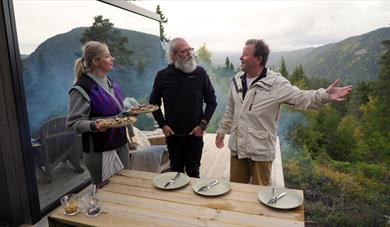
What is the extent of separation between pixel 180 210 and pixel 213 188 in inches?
9.6

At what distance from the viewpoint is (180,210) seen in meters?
1.17

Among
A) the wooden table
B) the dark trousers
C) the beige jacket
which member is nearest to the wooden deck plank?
the wooden table

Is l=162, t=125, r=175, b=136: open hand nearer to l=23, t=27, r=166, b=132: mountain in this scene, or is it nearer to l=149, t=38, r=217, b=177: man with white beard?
l=149, t=38, r=217, b=177: man with white beard

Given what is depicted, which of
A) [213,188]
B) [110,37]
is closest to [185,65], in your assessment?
[213,188]

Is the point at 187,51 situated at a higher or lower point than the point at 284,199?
higher

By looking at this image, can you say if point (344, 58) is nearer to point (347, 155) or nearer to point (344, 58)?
point (344, 58)

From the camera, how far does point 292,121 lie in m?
5.38

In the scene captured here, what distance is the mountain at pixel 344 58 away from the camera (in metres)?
4.37

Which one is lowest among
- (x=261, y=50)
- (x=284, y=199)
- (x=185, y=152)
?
(x=185, y=152)

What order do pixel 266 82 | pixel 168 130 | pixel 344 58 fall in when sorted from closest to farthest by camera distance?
1. pixel 266 82
2. pixel 168 130
3. pixel 344 58

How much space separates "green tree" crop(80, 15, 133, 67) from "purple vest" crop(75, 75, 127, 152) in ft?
4.97

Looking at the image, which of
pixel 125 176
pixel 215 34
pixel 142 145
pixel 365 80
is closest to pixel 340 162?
pixel 365 80

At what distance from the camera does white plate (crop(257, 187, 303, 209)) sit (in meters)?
1.17

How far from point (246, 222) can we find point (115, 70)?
9.50 ft
